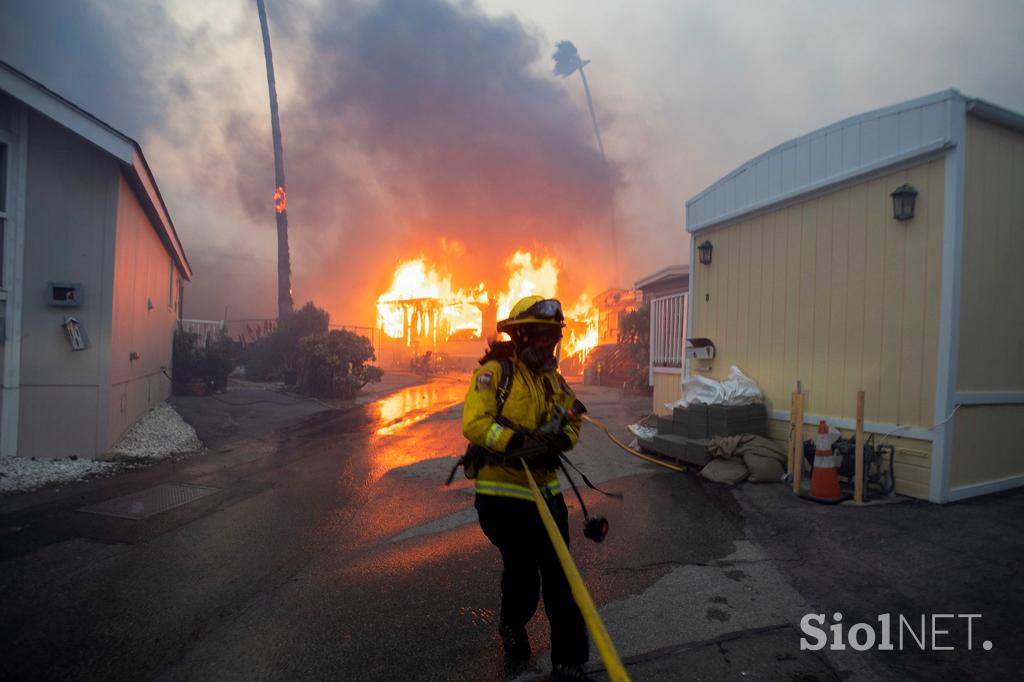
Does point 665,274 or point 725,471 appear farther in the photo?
point 665,274

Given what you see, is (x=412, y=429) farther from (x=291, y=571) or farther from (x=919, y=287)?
(x=919, y=287)

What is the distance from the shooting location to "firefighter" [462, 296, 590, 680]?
2.60 meters

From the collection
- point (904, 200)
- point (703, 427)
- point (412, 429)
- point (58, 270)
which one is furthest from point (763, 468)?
point (58, 270)

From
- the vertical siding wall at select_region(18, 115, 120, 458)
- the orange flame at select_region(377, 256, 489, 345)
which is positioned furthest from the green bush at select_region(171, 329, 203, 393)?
the orange flame at select_region(377, 256, 489, 345)

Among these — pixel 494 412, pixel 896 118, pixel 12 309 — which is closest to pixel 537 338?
pixel 494 412

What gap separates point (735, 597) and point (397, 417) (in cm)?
982

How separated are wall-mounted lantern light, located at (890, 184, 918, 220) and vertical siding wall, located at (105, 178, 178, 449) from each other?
9.23 metres

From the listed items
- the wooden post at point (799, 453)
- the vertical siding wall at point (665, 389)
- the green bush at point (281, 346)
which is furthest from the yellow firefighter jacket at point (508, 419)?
the green bush at point (281, 346)

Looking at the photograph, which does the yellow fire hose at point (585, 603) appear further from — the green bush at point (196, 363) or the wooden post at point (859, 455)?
the green bush at point (196, 363)

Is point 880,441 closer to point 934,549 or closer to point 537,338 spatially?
point 934,549

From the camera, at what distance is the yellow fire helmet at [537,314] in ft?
9.03

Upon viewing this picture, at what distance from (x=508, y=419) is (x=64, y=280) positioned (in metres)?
7.25

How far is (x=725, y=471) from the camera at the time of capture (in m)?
6.64

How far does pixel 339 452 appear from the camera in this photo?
8.60m
